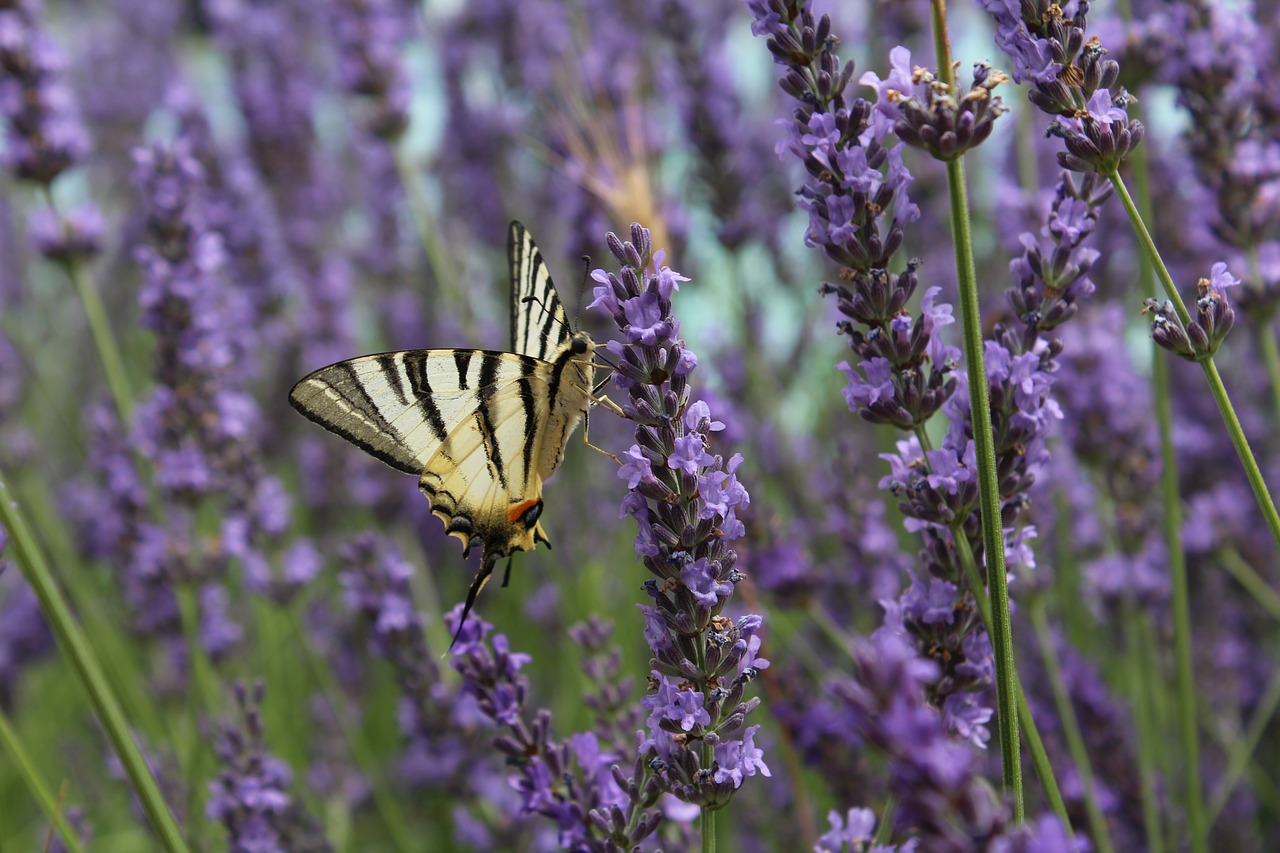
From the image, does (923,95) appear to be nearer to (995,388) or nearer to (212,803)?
(995,388)

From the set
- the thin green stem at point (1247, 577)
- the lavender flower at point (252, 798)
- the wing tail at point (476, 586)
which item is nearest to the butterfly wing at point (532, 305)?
the wing tail at point (476, 586)

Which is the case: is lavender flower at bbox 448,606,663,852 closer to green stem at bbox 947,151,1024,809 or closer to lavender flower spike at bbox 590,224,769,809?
lavender flower spike at bbox 590,224,769,809

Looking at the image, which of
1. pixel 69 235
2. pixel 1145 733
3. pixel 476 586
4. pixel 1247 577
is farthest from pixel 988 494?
pixel 69 235

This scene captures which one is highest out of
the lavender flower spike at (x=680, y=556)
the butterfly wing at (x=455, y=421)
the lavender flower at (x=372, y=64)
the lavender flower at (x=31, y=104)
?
the lavender flower at (x=372, y=64)

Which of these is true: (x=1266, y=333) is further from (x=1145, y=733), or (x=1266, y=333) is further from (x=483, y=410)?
(x=483, y=410)

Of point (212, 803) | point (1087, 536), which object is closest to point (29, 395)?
point (212, 803)

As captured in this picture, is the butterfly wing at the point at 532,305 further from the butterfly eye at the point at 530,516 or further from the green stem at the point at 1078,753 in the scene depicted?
the green stem at the point at 1078,753
